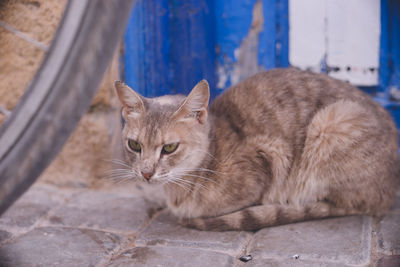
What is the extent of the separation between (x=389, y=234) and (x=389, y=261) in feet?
0.96

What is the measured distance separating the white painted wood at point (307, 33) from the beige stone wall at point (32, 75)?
1258 mm

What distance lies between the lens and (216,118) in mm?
2492

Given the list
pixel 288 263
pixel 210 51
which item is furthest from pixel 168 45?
pixel 288 263

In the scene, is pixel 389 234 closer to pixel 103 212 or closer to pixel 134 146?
Result: pixel 134 146

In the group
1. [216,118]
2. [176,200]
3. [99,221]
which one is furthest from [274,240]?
[99,221]

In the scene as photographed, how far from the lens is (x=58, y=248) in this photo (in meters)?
2.01

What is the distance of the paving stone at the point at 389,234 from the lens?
6.20ft

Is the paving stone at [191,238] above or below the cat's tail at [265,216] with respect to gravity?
below

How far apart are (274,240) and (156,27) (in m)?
1.66

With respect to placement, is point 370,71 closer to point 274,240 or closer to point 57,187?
point 274,240

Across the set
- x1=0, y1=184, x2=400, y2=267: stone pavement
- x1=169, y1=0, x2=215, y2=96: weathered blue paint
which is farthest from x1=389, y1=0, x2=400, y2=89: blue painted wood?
x1=169, y1=0, x2=215, y2=96: weathered blue paint

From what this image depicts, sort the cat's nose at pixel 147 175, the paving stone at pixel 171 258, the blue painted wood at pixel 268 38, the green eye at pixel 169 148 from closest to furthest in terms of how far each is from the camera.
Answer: the paving stone at pixel 171 258, the cat's nose at pixel 147 175, the green eye at pixel 169 148, the blue painted wood at pixel 268 38

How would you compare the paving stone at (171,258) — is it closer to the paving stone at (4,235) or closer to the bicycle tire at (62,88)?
the paving stone at (4,235)

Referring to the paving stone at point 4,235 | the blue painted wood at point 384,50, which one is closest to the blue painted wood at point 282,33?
the blue painted wood at point 384,50
